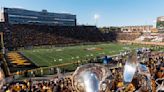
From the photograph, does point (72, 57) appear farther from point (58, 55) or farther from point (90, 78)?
point (90, 78)

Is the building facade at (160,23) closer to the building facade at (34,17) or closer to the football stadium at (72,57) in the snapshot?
the football stadium at (72,57)

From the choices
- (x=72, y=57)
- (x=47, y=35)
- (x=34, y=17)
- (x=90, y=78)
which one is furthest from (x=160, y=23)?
(x=90, y=78)

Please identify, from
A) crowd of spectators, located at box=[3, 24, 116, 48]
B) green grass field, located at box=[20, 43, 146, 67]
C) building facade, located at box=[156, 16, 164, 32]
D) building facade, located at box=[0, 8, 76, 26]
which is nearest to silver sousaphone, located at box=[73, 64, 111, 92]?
green grass field, located at box=[20, 43, 146, 67]

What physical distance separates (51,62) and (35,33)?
26619 millimetres

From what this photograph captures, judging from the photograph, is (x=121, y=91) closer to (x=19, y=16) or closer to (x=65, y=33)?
(x=65, y=33)

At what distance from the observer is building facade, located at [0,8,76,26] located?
90.8 m

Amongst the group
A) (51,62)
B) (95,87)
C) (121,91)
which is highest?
(95,87)

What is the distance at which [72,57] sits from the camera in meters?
34.1

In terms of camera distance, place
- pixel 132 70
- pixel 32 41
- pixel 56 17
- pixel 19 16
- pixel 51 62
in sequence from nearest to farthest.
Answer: pixel 132 70 < pixel 51 62 < pixel 32 41 < pixel 19 16 < pixel 56 17

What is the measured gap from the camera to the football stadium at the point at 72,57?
405 cm

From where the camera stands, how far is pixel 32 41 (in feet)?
167

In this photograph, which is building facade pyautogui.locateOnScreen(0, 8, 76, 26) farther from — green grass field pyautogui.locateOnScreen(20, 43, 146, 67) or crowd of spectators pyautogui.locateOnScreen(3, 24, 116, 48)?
green grass field pyautogui.locateOnScreen(20, 43, 146, 67)

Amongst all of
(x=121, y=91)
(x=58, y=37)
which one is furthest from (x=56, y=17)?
(x=121, y=91)

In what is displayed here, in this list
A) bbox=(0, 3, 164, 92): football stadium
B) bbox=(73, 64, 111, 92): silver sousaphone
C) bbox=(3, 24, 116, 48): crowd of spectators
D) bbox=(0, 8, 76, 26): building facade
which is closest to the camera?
bbox=(73, 64, 111, 92): silver sousaphone
